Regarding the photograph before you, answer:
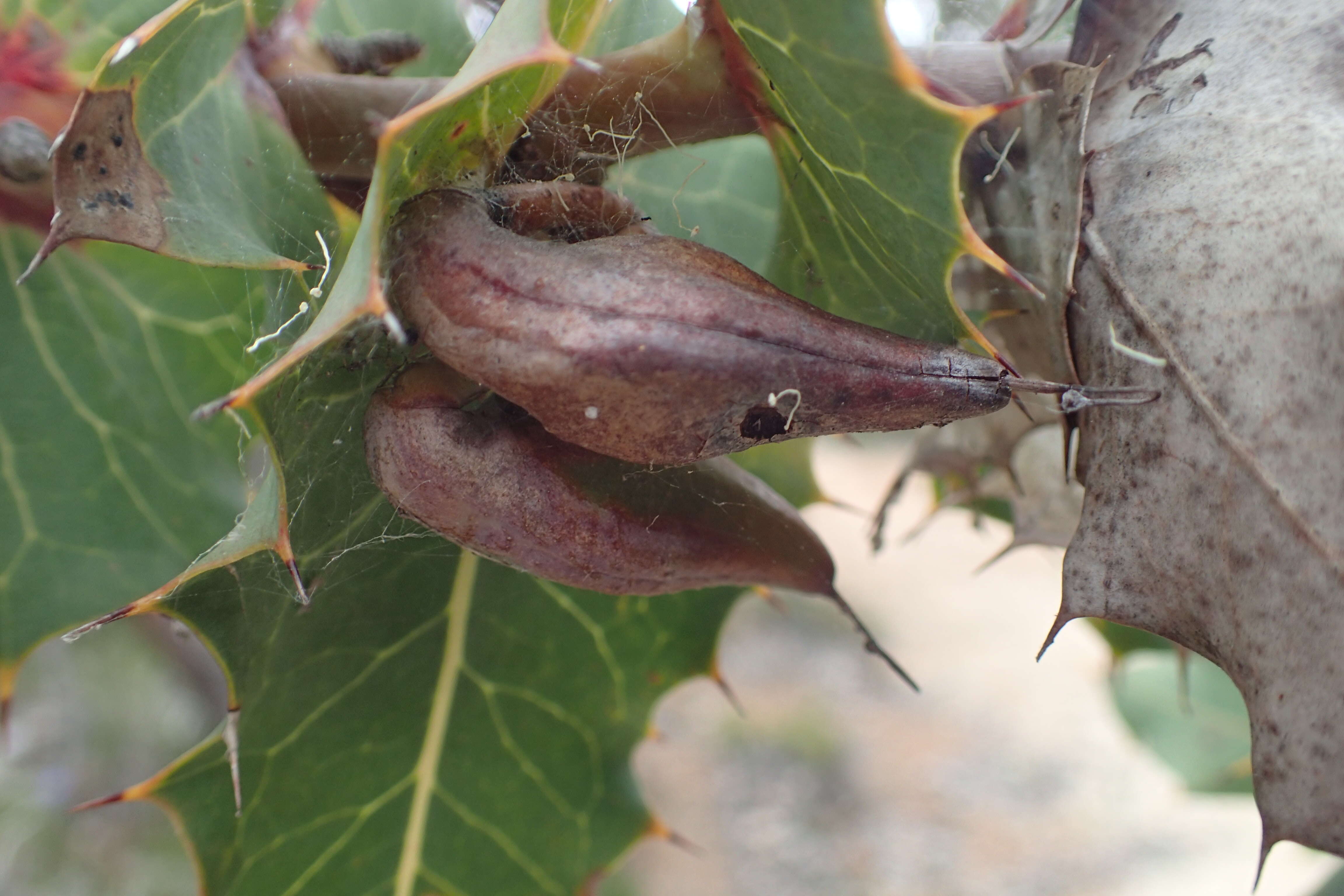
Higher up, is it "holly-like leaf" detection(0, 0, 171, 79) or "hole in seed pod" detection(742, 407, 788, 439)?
"holly-like leaf" detection(0, 0, 171, 79)

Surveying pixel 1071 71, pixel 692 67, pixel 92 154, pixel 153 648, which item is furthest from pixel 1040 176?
pixel 153 648

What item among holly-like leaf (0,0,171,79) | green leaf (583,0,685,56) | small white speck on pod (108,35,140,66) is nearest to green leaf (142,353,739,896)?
small white speck on pod (108,35,140,66)

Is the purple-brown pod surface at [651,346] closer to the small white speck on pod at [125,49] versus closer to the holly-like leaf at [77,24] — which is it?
the small white speck on pod at [125,49]

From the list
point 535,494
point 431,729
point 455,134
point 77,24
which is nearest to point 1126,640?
point 431,729

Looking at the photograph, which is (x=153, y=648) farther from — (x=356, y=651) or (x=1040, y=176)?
(x=1040, y=176)

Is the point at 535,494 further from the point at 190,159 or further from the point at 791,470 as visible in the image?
the point at 791,470

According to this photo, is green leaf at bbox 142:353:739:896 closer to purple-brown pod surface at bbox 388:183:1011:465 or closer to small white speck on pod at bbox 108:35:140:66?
purple-brown pod surface at bbox 388:183:1011:465
